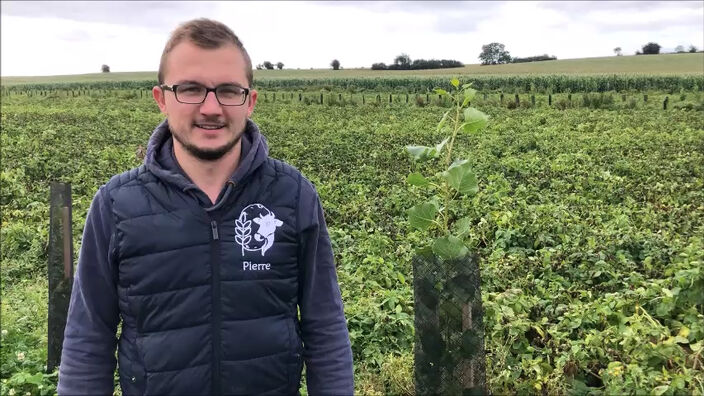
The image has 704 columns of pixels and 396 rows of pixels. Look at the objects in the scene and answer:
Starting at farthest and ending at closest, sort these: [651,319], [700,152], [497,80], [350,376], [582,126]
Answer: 1. [497,80]
2. [582,126]
3. [700,152]
4. [651,319]
5. [350,376]

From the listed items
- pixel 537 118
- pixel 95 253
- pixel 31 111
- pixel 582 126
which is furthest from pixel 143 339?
pixel 31 111

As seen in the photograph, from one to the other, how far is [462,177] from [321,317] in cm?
94

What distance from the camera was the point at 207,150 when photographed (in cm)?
175

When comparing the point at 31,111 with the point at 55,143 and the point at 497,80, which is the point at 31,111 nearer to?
the point at 55,143

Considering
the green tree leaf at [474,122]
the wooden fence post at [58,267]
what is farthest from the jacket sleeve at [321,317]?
the wooden fence post at [58,267]

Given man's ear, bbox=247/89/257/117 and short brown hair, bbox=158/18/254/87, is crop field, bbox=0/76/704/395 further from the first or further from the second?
short brown hair, bbox=158/18/254/87

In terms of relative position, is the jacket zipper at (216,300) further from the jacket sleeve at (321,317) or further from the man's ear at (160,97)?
the man's ear at (160,97)

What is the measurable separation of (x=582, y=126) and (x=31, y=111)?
939 inches

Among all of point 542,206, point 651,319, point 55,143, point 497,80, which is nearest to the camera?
point 651,319

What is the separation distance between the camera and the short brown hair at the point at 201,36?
1.72 metres

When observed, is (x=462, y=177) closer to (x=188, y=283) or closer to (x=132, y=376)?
(x=188, y=283)

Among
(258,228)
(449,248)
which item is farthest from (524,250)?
(258,228)

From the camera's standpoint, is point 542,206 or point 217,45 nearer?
point 217,45

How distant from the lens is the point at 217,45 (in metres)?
1.73
